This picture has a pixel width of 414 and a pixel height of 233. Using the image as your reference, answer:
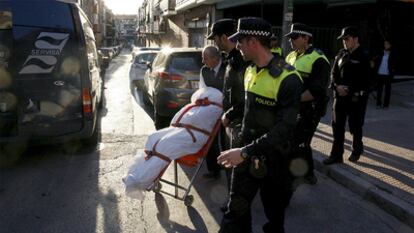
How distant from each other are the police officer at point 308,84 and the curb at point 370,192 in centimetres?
71

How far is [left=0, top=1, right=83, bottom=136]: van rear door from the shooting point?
17.2ft

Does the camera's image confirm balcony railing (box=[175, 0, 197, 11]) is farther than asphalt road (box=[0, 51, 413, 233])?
Yes

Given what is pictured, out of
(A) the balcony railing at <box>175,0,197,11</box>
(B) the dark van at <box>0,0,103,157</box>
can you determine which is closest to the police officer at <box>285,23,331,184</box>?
(B) the dark van at <box>0,0,103,157</box>

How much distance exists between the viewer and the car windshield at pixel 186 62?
7.51 meters

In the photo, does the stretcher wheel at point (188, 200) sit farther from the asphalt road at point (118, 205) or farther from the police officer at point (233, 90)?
the police officer at point (233, 90)

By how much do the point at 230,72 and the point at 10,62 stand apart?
10.6 ft

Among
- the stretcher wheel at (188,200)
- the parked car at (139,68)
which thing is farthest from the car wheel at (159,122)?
the parked car at (139,68)

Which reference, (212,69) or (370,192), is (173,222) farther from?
(370,192)

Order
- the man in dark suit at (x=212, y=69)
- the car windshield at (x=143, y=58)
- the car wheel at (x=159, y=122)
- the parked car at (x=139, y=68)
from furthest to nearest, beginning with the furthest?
1. the car windshield at (x=143, y=58)
2. the parked car at (x=139, y=68)
3. the car wheel at (x=159, y=122)
4. the man in dark suit at (x=212, y=69)

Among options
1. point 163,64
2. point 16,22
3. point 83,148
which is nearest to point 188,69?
point 163,64

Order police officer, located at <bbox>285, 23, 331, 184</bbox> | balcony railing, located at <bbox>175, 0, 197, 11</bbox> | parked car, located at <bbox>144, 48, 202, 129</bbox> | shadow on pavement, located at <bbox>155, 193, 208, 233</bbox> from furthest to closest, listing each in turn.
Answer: balcony railing, located at <bbox>175, 0, 197, 11</bbox> < parked car, located at <bbox>144, 48, 202, 129</bbox> < police officer, located at <bbox>285, 23, 331, 184</bbox> < shadow on pavement, located at <bbox>155, 193, 208, 233</bbox>

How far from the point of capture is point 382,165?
208 inches

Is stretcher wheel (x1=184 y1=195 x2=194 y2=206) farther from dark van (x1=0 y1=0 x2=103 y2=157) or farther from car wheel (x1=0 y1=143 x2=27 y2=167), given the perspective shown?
car wheel (x1=0 y1=143 x2=27 y2=167)

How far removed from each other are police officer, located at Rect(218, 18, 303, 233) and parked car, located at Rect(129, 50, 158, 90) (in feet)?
35.7
